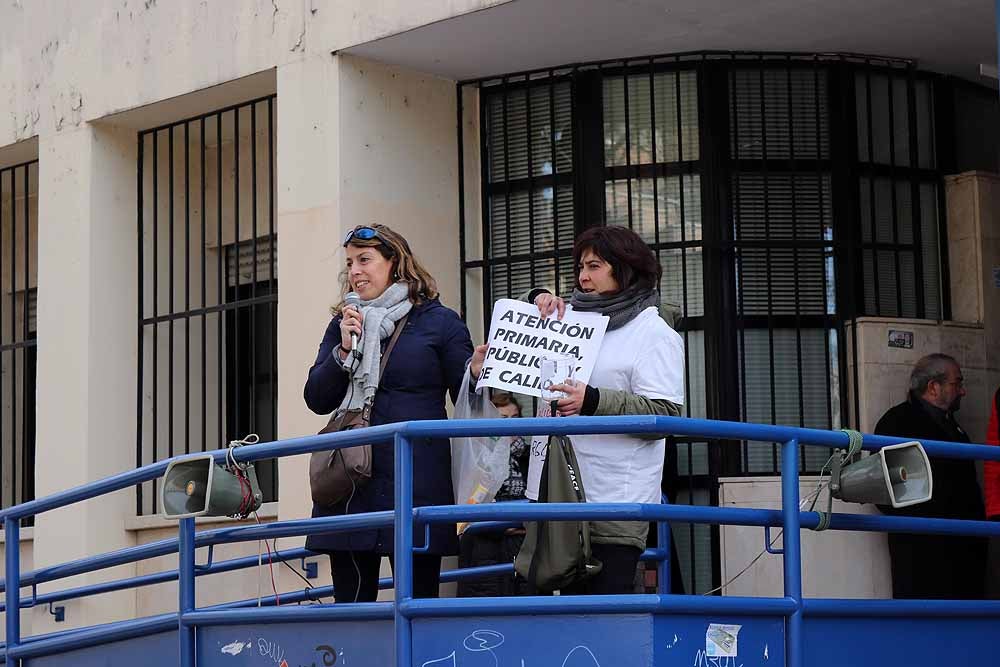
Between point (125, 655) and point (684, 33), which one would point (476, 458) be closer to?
point (125, 655)

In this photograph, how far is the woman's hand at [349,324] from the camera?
18.3 feet

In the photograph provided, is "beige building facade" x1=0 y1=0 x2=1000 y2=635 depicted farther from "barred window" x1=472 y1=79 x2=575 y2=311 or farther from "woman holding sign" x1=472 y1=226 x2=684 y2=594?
"woman holding sign" x1=472 y1=226 x2=684 y2=594

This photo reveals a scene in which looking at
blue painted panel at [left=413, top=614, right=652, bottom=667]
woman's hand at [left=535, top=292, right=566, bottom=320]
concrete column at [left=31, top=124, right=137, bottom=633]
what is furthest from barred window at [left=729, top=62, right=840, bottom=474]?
concrete column at [left=31, top=124, right=137, bottom=633]

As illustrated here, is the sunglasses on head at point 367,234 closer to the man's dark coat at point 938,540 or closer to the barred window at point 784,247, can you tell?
the barred window at point 784,247

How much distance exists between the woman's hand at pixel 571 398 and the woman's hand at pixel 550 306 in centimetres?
39

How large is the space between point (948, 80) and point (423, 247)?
3.30m

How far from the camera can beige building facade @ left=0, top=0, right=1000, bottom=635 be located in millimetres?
8672

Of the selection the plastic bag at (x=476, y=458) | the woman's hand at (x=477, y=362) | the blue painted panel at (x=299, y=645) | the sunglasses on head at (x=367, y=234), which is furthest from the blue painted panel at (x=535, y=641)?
the sunglasses on head at (x=367, y=234)

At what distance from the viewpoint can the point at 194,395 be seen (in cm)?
1061

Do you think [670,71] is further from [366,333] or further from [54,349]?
[54,349]

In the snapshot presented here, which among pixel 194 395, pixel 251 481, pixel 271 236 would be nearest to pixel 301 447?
pixel 251 481

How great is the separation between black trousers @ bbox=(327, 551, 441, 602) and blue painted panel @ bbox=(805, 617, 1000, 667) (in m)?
1.30

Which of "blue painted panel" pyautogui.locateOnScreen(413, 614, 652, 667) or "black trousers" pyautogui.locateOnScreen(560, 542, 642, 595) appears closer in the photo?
"blue painted panel" pyautogui.locateOnScreen(413, 614, 652, 667)

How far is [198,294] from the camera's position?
1070 cm
